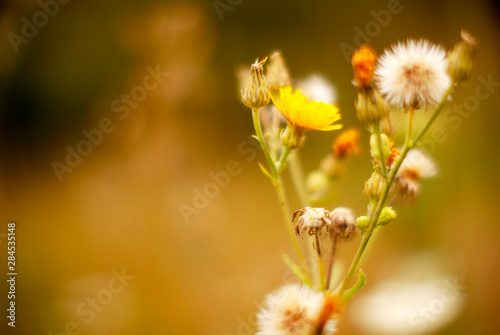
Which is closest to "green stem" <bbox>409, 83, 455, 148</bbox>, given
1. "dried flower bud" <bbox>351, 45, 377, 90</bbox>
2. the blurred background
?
"dried flower bud" <bbox>351, 45, 377, 90</bbox>

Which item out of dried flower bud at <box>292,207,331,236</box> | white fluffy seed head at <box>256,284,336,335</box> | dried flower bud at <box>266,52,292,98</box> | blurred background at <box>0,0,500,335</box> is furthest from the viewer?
blurred background at <box>0,0,500,335</box>

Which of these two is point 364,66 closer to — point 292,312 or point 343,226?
point 343,226

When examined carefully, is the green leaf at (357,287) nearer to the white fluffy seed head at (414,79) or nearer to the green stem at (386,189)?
the green stem at (386,189)

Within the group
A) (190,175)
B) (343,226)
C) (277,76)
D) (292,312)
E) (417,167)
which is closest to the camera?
(292,312)

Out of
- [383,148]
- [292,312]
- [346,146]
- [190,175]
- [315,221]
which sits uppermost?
[190,175]

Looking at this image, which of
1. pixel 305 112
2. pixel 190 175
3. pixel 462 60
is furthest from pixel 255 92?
pixel 190 175

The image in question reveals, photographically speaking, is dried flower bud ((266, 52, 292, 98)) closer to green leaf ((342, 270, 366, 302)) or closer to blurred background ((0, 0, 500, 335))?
green leaf ((342, 270, 366, 302))

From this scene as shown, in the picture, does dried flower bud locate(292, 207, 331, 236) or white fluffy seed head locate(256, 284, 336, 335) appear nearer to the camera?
white fluffy seed head locate(256, 284, 336, 335)
